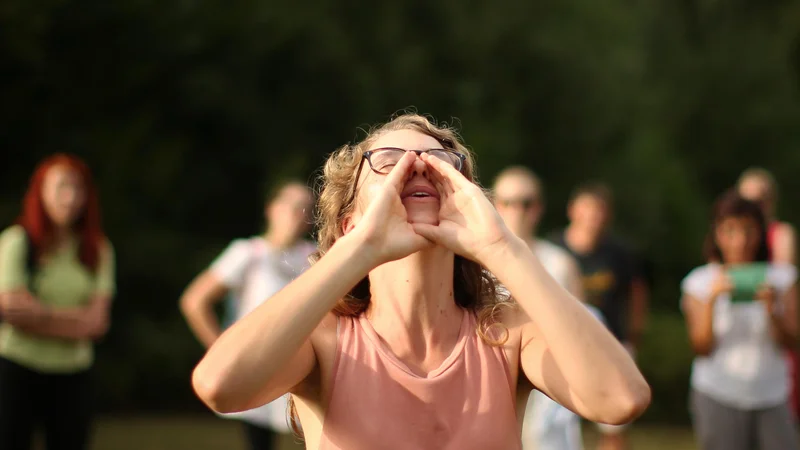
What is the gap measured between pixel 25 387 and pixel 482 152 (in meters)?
13.1

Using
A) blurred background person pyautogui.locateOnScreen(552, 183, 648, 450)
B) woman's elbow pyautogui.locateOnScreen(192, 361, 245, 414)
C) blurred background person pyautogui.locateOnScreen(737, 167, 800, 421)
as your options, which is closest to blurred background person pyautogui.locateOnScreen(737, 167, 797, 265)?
Result: blurred background person pyautogui.locateOnScreen(737, 167, 800, 421)

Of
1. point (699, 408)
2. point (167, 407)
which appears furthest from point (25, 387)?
point (167, 407)

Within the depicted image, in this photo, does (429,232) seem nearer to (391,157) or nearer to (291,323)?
(391,157)

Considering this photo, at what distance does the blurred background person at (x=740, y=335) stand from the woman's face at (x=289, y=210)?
257 cm

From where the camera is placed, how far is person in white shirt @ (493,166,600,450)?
5.98 metres

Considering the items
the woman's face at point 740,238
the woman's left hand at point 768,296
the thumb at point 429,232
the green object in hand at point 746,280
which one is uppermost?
the woman's face at point 740,238

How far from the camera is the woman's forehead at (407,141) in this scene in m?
3.00

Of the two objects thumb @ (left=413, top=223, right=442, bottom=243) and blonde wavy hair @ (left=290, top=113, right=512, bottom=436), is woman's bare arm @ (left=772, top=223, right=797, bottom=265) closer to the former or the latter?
blonde wavy hair @ (left=290, top=113, right=512, bottom=436)

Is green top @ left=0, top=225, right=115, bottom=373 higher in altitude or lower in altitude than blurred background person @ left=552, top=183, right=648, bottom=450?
lower

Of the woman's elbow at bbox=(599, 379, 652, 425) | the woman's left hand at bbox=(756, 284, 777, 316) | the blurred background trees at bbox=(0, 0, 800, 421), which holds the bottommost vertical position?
the woman's elbow at bbox=(599, 379, 652, 425)

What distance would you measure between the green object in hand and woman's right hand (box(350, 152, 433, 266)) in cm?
362

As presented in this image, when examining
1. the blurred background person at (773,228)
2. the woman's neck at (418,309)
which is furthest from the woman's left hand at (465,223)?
the blurred background person at (773,228)

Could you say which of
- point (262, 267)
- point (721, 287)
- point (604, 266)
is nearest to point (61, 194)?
point (262, 267)

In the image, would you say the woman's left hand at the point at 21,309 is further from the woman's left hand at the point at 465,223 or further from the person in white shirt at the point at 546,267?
the woman's left hand at the point at 465,223
